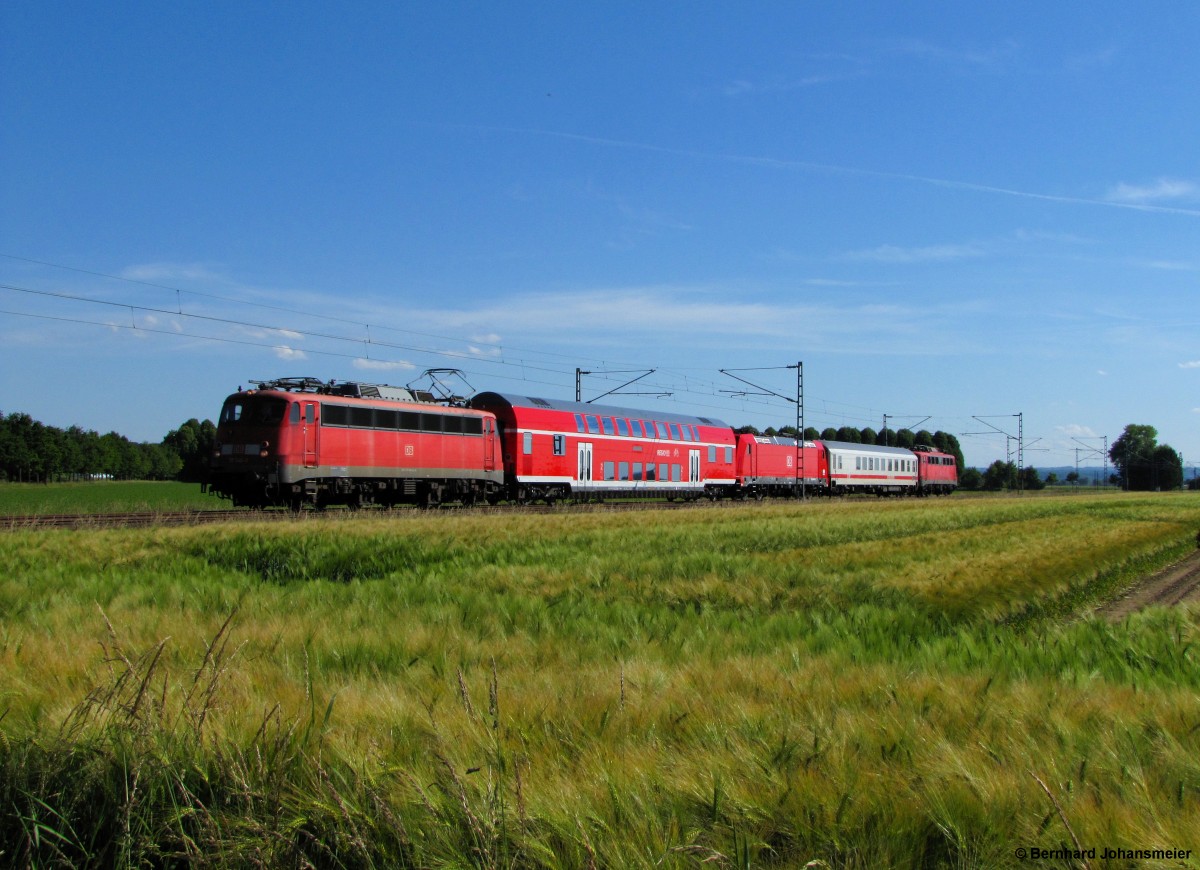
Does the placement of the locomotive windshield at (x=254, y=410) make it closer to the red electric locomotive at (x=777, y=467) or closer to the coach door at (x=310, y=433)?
the coach door at (x=310, y=433)

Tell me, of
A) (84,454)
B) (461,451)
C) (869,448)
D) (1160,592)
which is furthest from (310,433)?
(84,454)

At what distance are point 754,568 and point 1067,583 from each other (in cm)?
602

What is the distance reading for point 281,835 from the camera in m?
3.55

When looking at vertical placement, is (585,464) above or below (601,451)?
below

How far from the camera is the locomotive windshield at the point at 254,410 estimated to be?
101ft

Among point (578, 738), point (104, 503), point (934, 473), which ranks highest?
point (934, 473)

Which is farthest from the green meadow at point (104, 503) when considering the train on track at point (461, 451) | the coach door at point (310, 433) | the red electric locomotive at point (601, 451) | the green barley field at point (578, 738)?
the green barley field at point (578, 738)

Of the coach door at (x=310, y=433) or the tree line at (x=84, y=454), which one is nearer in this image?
the coach door at (x=310, y=433)

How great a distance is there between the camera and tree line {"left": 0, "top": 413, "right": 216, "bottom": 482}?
13500 centimetres

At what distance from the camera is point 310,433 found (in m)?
31.4

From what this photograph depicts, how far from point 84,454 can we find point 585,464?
152 m

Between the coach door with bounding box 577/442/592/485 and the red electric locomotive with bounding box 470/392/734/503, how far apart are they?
0.05m

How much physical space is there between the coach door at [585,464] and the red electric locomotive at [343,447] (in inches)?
274

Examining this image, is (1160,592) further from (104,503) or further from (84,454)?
(84,454)
